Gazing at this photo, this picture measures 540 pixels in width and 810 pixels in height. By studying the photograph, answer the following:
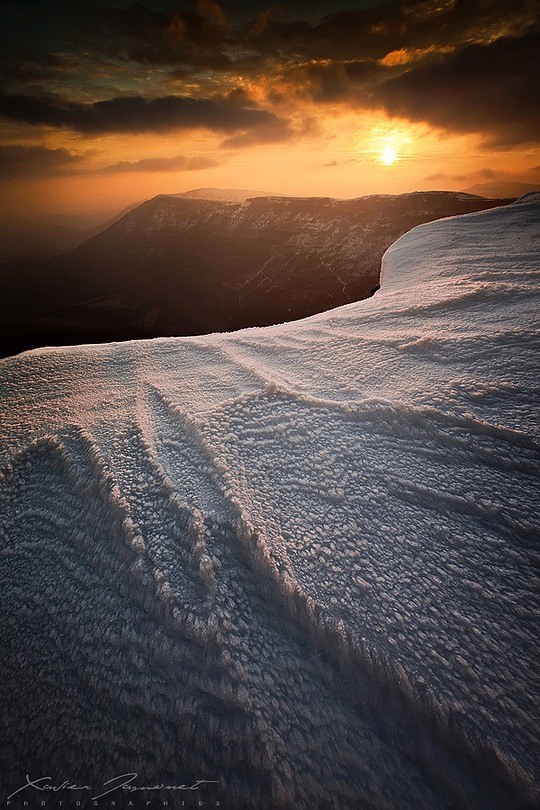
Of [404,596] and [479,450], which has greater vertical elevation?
[479,450]

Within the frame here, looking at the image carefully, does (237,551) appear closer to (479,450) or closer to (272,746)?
(272,746)

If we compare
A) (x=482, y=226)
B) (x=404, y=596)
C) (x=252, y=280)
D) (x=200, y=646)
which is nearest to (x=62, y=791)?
(x=200, y=646)
